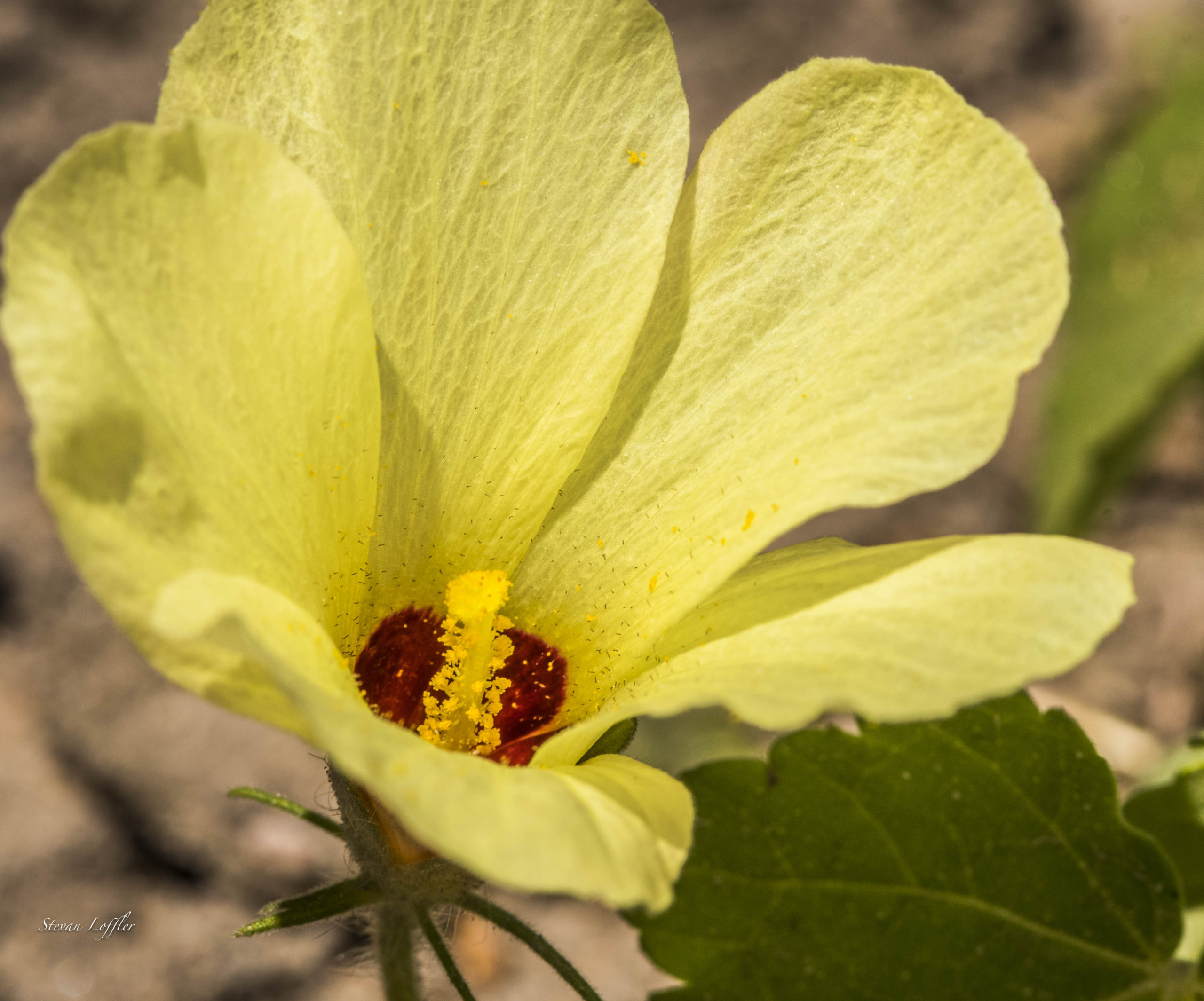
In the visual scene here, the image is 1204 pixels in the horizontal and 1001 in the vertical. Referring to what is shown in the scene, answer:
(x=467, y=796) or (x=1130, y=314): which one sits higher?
(x=1130, y=314)

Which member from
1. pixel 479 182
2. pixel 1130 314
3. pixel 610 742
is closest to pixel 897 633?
pixel 610 742

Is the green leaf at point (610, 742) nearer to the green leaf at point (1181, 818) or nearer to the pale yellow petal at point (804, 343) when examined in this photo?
the pale yellow petal at point (804, 343)

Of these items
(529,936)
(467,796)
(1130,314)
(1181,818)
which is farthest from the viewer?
(1130,314)

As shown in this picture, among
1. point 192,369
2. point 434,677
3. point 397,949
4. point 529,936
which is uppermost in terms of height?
point 192,369

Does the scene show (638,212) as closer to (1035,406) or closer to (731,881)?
(731,881)

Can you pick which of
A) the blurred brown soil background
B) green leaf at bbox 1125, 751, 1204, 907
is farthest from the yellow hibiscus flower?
the blurred brown soil background

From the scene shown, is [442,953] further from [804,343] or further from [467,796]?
[804,343]
